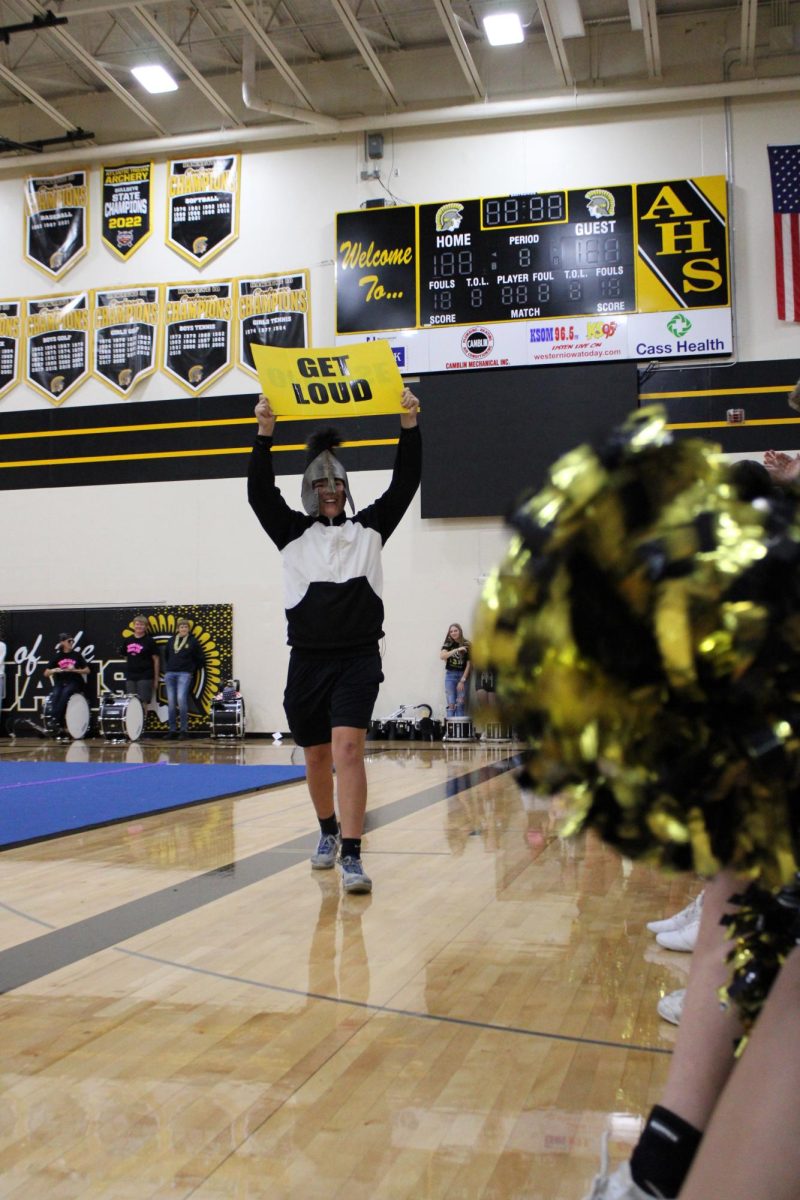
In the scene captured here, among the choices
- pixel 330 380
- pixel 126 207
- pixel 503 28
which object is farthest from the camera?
pixel 126 207

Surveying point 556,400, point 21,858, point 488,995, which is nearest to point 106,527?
point 556,400

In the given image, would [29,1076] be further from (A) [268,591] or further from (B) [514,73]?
(B) [514,73]

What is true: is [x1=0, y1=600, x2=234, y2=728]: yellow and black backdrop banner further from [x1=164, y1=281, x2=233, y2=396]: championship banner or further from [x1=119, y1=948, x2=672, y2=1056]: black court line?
[x1=119, y1=948, x2=672, y2=1056]: black court line

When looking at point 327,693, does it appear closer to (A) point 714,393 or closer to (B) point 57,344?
(A) point 714,393

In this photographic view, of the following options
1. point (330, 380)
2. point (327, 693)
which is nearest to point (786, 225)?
point (330, 380)

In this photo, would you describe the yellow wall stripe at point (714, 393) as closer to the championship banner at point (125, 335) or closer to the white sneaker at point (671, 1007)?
the championship banner at point (125, 335)

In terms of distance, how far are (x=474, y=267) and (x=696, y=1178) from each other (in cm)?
1272

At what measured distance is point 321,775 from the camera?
400 centimetres

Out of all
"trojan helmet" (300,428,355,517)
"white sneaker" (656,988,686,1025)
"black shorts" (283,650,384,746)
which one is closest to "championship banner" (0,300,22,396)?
"trojan helmet" (300,428,355,517)

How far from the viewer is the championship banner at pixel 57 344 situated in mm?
14211

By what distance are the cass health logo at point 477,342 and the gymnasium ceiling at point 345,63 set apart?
2.61 metres

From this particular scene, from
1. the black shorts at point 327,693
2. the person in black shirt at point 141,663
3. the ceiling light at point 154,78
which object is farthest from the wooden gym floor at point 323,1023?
the ceiling light at point 154,78

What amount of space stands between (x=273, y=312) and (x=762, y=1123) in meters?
13.5

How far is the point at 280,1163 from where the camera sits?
155 cm
